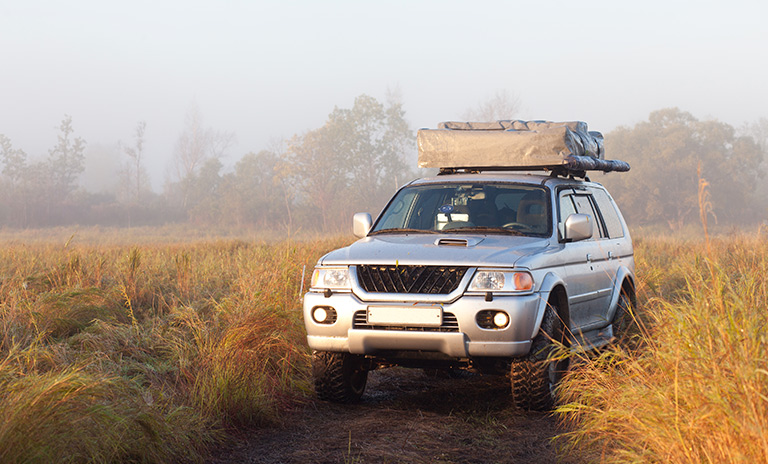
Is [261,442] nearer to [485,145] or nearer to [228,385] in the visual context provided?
[228,385]

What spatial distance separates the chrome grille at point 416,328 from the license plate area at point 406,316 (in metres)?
0.03

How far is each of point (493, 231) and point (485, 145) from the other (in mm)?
1370

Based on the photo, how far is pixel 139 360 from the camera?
763 centimetres

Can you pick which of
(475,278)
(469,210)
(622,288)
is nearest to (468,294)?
(475,278)

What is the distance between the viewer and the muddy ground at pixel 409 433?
5047 millimetres

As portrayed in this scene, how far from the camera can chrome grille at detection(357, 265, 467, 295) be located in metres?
5.79

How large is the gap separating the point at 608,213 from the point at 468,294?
11.3 ft

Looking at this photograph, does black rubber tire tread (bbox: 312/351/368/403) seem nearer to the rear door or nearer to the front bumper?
the front bumper

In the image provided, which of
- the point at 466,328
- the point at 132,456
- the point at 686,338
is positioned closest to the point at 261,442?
the point at 132,456

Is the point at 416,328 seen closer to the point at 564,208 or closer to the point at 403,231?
the point at 403,231

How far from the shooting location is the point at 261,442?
5.51m

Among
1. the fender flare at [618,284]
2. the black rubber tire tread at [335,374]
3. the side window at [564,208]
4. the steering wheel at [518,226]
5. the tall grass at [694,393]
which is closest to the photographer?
the tall grass at [694,393]

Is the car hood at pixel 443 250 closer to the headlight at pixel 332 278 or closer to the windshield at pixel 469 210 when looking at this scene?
the headlight at pixel 332 278

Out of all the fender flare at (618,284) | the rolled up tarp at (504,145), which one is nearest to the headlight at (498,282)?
the rolled up tarp at (504,145)
